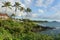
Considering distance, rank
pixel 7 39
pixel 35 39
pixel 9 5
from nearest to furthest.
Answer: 1. pixel 7 39
2. pixel 35 39
3. pixel 9 5

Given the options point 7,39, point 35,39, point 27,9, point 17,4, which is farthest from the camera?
point 27,9

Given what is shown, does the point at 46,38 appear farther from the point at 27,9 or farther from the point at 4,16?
the point at 27,9

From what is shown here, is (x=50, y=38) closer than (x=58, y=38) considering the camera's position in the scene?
No

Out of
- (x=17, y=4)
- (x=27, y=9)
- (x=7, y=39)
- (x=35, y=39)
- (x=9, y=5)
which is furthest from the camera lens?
(x=27, y=9)

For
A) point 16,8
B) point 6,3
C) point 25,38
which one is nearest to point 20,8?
point 16,8

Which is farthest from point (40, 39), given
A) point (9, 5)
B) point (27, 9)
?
point (27, 9)

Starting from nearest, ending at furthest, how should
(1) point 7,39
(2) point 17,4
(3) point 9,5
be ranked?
(1) point 7,39 < (3) point 9,5 < (2) point 17,4

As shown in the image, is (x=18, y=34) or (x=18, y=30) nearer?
(x=18, y=34)

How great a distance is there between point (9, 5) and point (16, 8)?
1111 cm

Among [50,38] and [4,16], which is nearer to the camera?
[50,38]

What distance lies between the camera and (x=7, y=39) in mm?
41719

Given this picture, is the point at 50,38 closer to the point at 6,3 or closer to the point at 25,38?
the point at 25,38

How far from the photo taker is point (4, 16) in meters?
121

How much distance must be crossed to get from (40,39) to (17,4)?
273 feet
